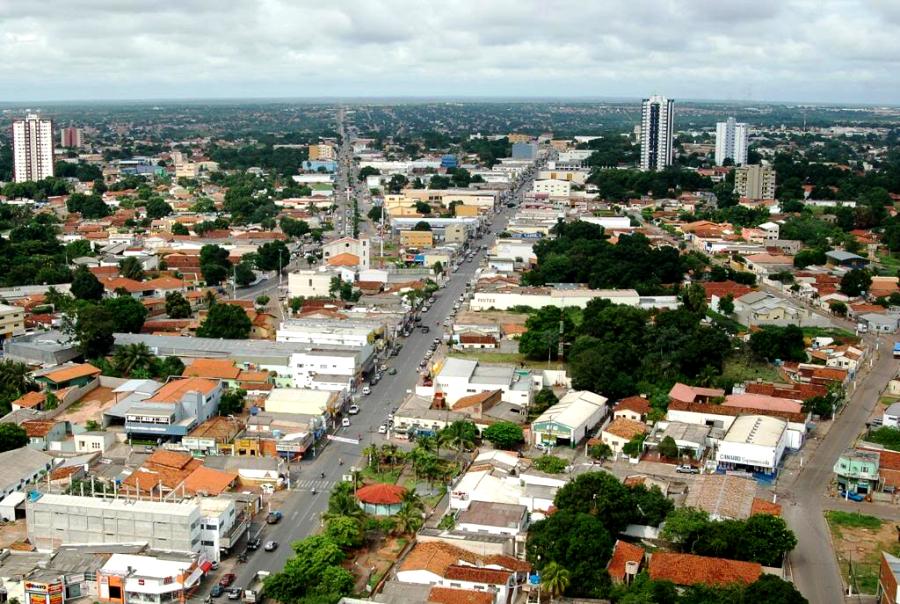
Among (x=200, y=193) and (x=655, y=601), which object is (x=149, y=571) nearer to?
(x=655, y=601)

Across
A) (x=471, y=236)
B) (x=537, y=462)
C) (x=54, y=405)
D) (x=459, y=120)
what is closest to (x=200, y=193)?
(x=471, y=236)

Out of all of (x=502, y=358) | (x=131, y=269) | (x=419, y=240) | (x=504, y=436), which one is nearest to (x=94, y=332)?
(x=502, y=358)

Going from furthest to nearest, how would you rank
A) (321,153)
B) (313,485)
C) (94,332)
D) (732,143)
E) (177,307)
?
(321,153)
(732,143)
(177,307)
(94,332)
(313,485)

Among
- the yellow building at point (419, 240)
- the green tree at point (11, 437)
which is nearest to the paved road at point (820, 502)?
the green tree at point (11, 437)

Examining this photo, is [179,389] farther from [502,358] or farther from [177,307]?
[177,307]

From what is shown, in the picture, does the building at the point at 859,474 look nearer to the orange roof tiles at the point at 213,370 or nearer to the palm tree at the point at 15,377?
the orange roof tiles at the point at 213,370

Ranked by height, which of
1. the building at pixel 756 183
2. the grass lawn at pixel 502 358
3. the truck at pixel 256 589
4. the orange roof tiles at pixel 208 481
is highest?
the building at pixel 756 183
